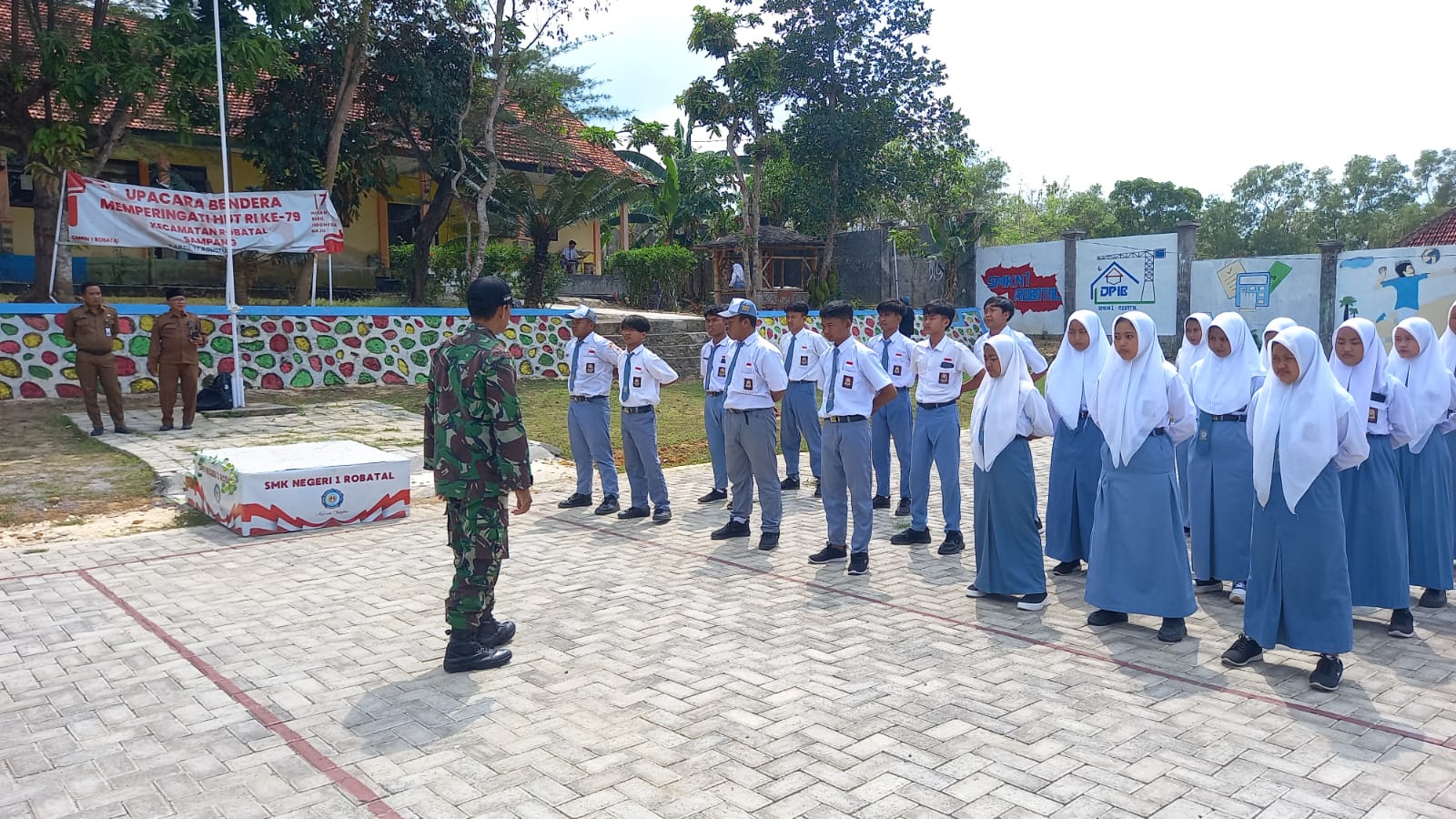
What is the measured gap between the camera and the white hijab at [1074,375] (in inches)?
239

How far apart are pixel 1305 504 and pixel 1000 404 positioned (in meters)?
1.77

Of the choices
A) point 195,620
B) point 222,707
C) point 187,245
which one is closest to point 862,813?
point 222,707

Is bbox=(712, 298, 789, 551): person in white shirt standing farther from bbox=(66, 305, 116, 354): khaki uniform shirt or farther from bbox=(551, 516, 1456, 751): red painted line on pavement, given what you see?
bbox=(66, 305, 116, 354): khaki uniform shirt

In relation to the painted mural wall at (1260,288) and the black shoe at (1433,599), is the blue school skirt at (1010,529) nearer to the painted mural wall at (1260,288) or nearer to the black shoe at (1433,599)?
the black shoe at (1433,599)

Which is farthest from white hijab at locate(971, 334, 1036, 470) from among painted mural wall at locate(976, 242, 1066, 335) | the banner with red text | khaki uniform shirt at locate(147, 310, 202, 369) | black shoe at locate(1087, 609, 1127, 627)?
painted mural wall at locate(976, 242, 1066, 335)

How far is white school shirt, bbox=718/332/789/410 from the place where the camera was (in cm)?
752

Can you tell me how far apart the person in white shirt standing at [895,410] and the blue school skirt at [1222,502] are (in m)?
2.81

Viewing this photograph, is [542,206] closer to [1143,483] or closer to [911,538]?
[911,538]

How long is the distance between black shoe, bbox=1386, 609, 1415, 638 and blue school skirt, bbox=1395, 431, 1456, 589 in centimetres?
69

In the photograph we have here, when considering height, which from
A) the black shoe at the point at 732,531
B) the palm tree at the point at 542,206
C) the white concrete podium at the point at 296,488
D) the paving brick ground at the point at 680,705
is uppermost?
the palm tree at the point at 542,206

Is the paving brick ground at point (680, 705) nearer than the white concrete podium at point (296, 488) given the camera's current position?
Yes

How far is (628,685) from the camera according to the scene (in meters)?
4.52

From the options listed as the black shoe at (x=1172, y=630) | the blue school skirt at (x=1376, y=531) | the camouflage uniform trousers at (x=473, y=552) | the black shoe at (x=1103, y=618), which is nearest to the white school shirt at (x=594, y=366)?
the camouflage uniform trousers at (x=473, y=552)

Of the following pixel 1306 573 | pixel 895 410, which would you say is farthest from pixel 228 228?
pixel 1306 573
